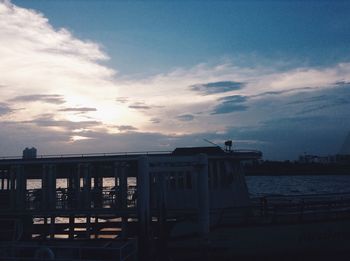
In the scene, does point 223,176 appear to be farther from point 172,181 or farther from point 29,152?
point 29,152

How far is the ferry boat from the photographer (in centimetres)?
1870

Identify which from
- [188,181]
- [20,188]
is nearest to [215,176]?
[188,181]

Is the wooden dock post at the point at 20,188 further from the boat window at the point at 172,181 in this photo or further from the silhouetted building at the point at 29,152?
the boat window at the point at 172,181

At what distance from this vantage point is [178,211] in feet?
69.6

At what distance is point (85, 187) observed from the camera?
2172 centimetres

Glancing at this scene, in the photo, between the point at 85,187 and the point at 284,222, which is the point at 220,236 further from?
the point at 85,187

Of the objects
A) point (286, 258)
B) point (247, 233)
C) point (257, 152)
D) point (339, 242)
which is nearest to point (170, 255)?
point (247, 233)

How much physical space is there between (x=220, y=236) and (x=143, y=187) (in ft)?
17.0

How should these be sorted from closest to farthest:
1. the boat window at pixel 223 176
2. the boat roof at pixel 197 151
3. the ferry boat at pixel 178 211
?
the ferry boat at pixel 178 211 → the boat window at pixel 223 176 → the boat roof at pixel 197 151

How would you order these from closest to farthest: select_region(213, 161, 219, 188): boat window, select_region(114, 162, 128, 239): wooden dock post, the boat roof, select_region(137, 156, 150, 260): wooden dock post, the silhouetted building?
select_region(137, 156, 150, 260): wooden dock post → select_region(114, 162, 128, 239): wooden dock post → select_region(213, 161, 219, 188): boat window → the boat roof → the silhouetted building

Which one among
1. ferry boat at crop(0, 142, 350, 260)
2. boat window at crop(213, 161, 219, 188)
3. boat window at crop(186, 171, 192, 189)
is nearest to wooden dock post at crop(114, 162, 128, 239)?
ferry boat at crop(0, 142, 350, 260)

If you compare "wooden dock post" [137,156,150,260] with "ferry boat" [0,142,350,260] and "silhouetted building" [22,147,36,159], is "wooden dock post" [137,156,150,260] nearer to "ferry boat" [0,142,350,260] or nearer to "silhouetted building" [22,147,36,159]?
"ferry boat" [0,142,350,260]

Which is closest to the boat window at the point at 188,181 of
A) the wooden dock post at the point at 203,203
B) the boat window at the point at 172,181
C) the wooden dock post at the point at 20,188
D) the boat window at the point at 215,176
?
the boat window at the point at 172,181

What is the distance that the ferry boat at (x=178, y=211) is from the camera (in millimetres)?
18703
